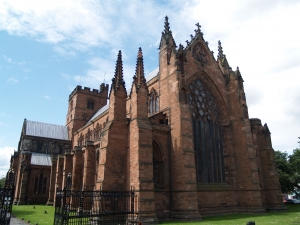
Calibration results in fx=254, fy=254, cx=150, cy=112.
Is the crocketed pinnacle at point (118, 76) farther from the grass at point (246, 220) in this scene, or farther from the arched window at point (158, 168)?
the grass at point (246, 220)

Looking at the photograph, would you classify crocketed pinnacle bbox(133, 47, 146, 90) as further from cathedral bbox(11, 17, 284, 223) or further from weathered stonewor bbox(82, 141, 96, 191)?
weathered stonewor bbox(82, 141, 96, 191)

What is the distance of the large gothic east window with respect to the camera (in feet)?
73.7

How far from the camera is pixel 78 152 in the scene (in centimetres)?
2848

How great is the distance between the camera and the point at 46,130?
5119 centimetres

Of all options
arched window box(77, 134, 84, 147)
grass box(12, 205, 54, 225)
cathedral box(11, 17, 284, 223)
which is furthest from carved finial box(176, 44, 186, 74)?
arched window box(77, 134, 84, 147)

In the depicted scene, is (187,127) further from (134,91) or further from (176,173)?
(134,91)

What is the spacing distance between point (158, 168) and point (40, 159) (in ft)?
100

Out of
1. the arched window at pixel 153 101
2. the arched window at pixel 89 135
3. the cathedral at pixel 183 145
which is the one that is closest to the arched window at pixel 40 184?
the arched window at pixel 89 135

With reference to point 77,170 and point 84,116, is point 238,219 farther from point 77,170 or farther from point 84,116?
point 84,116

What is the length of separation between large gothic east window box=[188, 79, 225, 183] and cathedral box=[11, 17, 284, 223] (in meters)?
0.09

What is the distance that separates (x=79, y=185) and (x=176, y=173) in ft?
41.8

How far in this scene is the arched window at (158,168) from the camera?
19.5m

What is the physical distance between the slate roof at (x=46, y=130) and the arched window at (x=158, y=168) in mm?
35415

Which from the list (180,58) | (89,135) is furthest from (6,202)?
(89,135)
